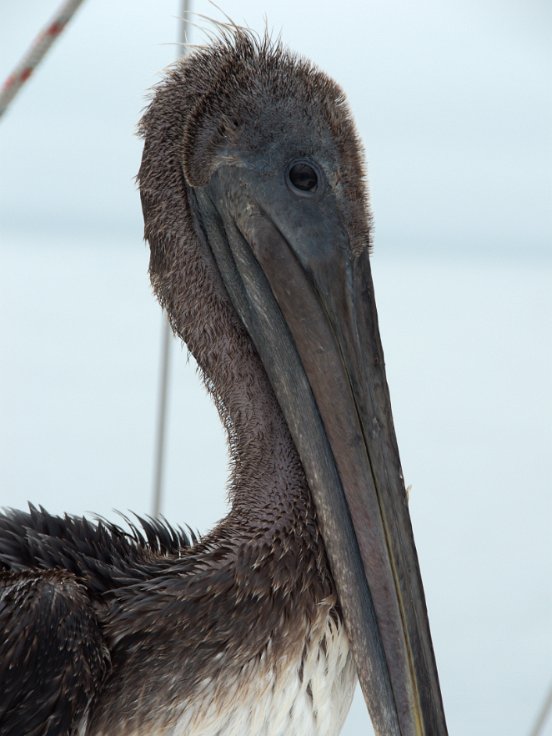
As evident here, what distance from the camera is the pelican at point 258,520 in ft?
5.06

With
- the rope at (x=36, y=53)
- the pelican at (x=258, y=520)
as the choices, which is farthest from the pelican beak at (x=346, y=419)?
the rope at (x=36, y=53)

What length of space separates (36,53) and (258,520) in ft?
3.69

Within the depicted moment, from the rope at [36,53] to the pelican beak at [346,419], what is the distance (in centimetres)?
62

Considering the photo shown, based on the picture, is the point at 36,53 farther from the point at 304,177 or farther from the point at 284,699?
the point at 284,699

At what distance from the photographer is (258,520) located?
1.66 metres

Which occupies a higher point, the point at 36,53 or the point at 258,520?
the point at 36,53

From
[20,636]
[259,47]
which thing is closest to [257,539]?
[20,636]

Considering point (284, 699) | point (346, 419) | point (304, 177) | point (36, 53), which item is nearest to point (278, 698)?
point (284, 699)

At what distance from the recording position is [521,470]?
17.6 feet

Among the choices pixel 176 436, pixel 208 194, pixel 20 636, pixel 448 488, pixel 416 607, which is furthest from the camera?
pixel 176 436

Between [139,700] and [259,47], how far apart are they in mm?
1135

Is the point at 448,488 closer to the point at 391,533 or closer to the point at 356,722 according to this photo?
the point at 356,722

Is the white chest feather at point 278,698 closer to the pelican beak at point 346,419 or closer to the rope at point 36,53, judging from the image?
the pelican beak at point 346,419

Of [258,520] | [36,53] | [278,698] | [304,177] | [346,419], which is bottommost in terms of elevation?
[278,698]
